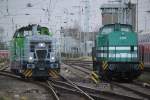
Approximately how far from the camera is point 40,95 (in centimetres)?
1919

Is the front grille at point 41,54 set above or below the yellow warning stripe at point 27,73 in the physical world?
above

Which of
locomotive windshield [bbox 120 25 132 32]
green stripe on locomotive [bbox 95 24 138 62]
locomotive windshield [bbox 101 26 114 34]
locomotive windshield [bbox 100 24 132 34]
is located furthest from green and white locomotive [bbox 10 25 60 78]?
locomotive windshield [bbox 120 25 132 32]

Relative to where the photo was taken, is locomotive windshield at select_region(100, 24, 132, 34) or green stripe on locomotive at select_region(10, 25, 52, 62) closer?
green stripe on locomotive at select_region(10, 25, 52, 62)

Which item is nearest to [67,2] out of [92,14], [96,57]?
[96,57]

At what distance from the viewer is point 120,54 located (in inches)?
1058

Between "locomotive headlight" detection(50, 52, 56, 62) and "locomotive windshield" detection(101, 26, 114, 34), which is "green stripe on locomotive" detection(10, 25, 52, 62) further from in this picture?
"locomotive windshield" detection(101, 26, 114, 34)

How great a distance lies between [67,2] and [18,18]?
10987 millimetres

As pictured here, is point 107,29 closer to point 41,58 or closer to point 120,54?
point 120,54

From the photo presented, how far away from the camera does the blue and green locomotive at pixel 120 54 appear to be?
2638cm

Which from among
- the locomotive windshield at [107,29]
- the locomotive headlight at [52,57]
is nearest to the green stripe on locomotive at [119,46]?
the locomotive windshield at [107,29]

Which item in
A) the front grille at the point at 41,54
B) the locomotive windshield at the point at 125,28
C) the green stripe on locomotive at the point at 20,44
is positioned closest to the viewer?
the front grille at the point at 41,54

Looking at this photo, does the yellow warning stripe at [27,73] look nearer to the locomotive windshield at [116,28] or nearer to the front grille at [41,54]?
the front grille at [41,54]

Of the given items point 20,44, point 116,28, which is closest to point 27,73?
point 20,44

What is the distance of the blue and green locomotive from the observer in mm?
26375
